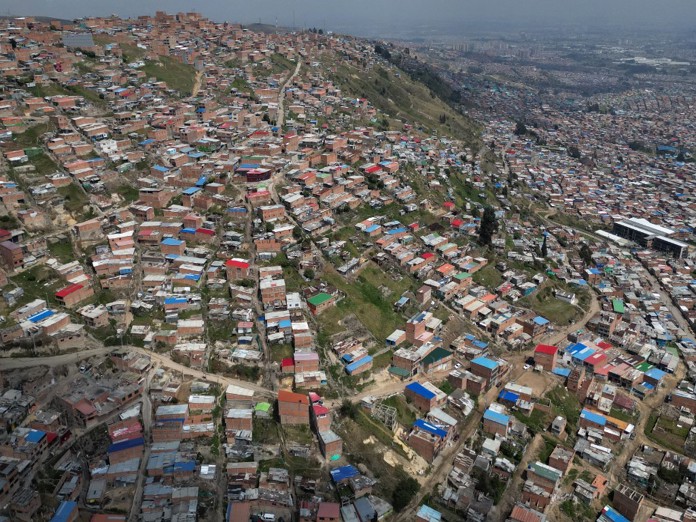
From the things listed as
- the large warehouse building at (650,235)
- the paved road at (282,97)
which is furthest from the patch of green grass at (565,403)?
the paved road at (282,97)

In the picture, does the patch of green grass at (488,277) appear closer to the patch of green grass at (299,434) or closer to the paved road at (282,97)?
the patch of green grass at (299,434)

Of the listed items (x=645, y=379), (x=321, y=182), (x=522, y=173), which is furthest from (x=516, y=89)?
(x=645, y=379)

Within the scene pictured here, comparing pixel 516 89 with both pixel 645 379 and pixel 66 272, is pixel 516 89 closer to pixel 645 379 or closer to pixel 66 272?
pixel 645 379

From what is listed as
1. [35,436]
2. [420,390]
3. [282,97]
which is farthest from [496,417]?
[282,97]

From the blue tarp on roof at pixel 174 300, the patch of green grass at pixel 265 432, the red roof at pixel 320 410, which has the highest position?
the blue tarp on roof at pixel 174 300

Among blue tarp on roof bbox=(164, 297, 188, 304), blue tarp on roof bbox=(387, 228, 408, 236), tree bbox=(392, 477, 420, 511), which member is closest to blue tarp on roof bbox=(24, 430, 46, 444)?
blue tarp on roof bbox=(164, 297, 188, 304)

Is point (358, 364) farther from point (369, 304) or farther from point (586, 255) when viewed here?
point (586, 255)
